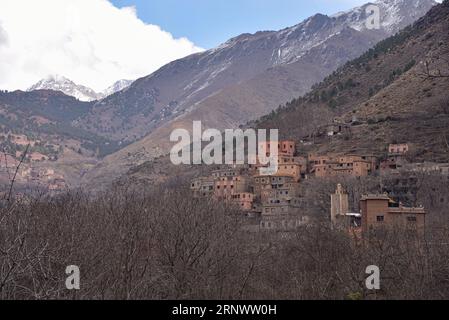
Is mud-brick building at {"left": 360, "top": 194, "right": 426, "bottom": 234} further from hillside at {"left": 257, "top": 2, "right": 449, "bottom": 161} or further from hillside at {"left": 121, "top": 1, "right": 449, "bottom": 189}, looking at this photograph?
hillside at {"left": 121, "top": 1, "right": 449, "bottom": 189}

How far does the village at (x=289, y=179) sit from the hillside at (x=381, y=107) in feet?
8.27

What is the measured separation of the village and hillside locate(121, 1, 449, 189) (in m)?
2.52

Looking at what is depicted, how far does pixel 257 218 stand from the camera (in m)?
55.9

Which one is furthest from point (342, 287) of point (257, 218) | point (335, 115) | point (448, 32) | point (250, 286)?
point (448, 32)

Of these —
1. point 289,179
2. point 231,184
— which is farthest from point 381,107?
point 231,184

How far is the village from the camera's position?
50531mm

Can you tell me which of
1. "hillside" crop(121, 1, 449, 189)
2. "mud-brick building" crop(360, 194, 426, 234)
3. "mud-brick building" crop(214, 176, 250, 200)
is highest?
"hillside" crop(121, 1, 449, 189)

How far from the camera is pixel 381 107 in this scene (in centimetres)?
8312

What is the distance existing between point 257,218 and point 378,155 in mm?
19481

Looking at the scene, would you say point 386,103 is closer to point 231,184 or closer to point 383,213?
point 231,184

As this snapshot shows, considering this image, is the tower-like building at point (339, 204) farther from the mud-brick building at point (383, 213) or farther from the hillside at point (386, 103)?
the hillside at point (386, 103)

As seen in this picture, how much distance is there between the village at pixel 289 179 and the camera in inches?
1989

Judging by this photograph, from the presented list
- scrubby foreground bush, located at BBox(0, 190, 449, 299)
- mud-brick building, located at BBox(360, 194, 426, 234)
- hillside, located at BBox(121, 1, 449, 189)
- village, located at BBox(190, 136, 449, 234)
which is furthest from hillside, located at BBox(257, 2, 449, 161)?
scrubby foreground bush, located at BBox(0, 190, 449, 299)
